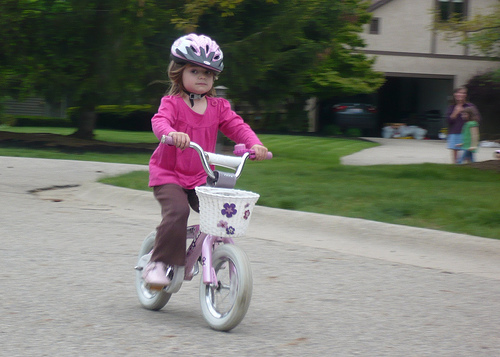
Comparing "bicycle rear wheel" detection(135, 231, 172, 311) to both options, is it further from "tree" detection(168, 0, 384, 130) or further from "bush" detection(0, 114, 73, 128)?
"bush" detection(0, 114, 73, 128)

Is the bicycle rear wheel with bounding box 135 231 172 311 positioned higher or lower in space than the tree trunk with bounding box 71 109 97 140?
higher

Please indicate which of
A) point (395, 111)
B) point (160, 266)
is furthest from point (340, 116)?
point (160, 266)

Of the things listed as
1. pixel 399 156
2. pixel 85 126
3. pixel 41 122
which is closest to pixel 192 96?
pixel 399 156

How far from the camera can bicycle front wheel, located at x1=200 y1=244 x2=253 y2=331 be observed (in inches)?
174

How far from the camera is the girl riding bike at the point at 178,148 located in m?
4.68

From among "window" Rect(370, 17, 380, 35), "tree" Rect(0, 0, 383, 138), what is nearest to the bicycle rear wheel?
"tree" Rect(0, 0, 383, 138)

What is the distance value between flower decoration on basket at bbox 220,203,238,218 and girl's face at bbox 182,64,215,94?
35.4 inches

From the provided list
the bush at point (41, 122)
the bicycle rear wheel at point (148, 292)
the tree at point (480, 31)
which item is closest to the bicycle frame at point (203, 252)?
the bicycle rear wheel at point (148, 292)

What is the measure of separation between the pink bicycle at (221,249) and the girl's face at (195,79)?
1.51ft

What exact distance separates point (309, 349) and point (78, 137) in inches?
708

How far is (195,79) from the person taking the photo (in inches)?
189

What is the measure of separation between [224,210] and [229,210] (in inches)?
1.1

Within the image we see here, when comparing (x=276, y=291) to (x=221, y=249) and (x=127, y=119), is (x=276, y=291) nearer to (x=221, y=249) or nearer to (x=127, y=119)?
(x=221, y=249)

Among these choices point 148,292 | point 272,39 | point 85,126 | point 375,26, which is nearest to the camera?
point 148,292
